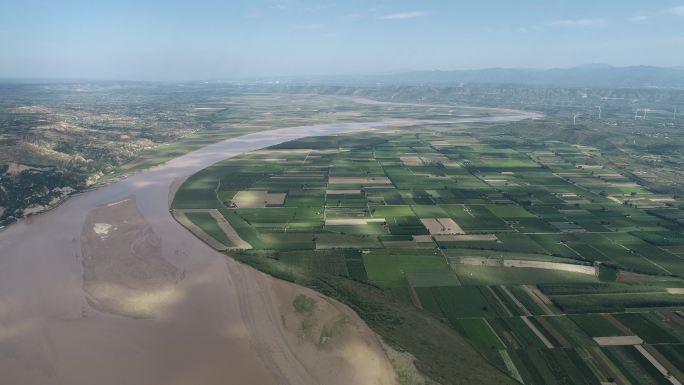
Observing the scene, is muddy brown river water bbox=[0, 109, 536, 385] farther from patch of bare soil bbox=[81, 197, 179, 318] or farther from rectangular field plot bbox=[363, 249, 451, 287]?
rectangular field plot bbox=[363, 249, 451, 287]

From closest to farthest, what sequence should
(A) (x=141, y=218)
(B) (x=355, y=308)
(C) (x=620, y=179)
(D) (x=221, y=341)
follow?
(D) (x=221, y=341), (B) (x=355, y=308), (A) (x=141, y=218), (C) (x=620, y=179)

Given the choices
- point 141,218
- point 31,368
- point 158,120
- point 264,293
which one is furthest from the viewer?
point 158,120

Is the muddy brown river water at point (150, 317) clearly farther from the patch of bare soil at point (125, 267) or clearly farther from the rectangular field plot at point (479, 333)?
the rectangular field plot at point (479, 333)

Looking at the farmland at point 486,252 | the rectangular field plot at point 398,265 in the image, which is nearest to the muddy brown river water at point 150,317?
the farmland at point 486,252

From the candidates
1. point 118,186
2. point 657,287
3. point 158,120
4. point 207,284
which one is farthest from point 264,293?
point 158,120

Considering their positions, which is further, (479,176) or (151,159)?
(151,159)

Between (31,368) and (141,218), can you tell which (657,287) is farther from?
(141,218)
